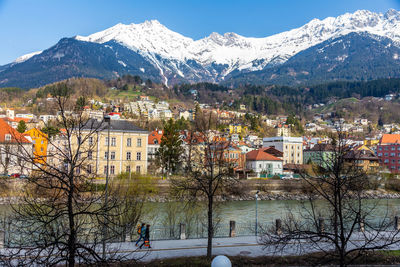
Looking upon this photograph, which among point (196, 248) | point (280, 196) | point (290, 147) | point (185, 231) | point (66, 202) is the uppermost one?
point (66, 202)

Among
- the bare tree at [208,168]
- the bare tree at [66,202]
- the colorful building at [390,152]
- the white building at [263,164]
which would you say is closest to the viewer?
the bare tree at [66,202]

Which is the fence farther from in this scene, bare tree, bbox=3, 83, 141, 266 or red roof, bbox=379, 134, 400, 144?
red roof, bbox=379, 134, 400, 144

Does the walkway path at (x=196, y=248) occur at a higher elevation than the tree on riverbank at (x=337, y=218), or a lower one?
lower

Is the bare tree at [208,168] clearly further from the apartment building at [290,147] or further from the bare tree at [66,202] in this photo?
the apartment building at [290,147]

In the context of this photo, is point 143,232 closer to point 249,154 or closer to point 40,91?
point 249,154

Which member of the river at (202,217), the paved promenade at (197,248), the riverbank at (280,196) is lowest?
the riverbank at (280,196)

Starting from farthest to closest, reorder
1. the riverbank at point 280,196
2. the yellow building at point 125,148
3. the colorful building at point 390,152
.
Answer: the colorful building at point 390,152, the yellow building at point 125,148, the riverbank at point 280,196

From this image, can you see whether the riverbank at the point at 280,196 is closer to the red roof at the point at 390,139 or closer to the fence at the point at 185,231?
the fence at the point at 185,231

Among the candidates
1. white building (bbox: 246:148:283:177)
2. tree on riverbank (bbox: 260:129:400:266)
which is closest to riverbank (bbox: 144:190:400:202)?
white building (bbox: 246:148:283:177)


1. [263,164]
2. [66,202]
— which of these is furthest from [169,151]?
[66,202]

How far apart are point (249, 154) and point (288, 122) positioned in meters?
77.5

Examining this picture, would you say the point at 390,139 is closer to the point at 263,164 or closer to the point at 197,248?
the point at 263,164

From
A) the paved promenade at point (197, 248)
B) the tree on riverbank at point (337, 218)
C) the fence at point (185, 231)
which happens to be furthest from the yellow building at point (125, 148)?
the tree on riverbank at point (337, 218)

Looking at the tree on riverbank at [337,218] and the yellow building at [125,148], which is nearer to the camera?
the tree on riverbank at [337,218]
